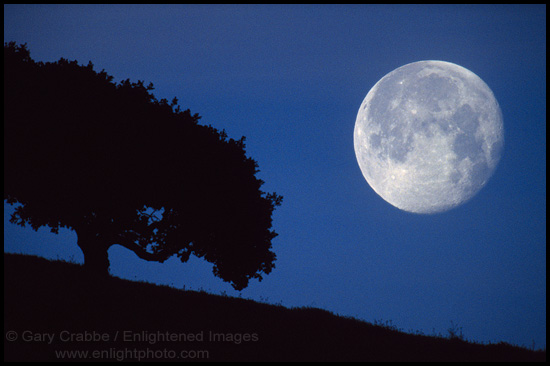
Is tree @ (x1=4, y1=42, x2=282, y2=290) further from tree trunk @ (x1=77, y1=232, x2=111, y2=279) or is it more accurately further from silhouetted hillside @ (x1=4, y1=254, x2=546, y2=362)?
silhouetted hillside @ (x1=4, y1=254, x2=546, y2=362)

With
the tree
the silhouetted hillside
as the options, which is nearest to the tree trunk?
the tree

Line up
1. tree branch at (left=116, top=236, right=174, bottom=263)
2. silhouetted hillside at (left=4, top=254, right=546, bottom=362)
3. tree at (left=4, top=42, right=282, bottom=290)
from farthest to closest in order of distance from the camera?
tree branch at (left=116, top=236, right=174, bottom=263) → tree at (left=4, top=42, right=282, bottom=290) → silhouetted hillside at (left=4, top=254, right=546, bottom=362)

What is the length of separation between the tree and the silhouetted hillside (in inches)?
123

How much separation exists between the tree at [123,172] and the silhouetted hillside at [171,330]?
3.12m

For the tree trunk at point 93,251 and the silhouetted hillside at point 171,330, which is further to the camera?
the tree trunk at point 93,251

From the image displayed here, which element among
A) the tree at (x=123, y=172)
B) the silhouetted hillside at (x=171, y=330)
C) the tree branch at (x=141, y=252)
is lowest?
the silhouetted hillside at (x=171, y=330)

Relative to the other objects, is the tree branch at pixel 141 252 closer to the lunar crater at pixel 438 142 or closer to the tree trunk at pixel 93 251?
the tree trunk at pixel 93 251

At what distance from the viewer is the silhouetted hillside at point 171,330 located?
44.6 feet

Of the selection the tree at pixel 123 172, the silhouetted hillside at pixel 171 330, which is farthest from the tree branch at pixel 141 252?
the silhouetted hillside at pixel 171 330

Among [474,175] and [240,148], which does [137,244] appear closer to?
[240,148]

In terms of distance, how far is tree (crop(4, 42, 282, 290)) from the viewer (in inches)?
832

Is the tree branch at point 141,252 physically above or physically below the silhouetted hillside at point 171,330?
above

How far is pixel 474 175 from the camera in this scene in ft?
89.5

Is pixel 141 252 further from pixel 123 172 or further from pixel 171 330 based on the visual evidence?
pixel 171 330
